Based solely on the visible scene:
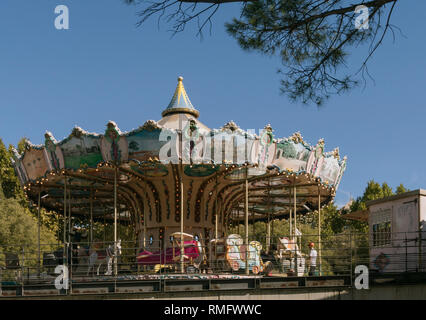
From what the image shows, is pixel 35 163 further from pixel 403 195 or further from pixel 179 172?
pixel 403 195

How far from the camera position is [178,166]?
16828 mm

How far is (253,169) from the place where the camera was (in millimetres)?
17766

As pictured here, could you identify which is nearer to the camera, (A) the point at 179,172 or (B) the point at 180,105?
(A) the point at 179,172

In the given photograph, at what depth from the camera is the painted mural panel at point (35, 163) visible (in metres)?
16.9

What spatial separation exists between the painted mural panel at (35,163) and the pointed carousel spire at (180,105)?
4.39 meters

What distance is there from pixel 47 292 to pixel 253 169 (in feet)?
23.6

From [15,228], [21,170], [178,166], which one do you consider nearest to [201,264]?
[178,166]

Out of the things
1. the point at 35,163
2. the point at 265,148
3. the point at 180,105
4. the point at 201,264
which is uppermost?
the point at 180,105

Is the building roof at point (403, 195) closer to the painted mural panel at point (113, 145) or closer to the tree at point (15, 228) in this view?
the painted mural panel at point (113, 145)

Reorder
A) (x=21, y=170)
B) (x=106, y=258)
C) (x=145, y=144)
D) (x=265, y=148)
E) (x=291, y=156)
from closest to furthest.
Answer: (x=145, y=144) < (x=265, y=148) < (x=106, y=258) < (x=291, y=156) < (x=21, y=170)

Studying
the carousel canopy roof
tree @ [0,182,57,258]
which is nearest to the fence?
the carousel canopy roof

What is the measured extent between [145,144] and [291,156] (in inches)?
166

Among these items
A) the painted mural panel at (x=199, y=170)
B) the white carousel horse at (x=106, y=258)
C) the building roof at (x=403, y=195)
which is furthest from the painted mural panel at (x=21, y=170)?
the building roof at (x=403, y=195)

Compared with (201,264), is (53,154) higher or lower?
higher
